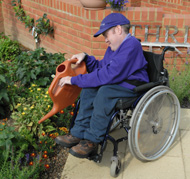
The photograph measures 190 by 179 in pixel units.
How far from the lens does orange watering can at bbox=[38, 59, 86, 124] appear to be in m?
2.64

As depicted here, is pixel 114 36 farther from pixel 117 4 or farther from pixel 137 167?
pixel 117 4

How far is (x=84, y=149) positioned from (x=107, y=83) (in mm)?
591

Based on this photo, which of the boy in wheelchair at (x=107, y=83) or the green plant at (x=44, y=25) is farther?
the green plant at (x=44, y=25)

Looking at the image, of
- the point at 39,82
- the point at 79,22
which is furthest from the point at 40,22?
the point at 39,82

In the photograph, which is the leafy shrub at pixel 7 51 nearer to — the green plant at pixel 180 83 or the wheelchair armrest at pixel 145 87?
the green plant at pixel 180 83

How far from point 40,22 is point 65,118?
2261 millimetres

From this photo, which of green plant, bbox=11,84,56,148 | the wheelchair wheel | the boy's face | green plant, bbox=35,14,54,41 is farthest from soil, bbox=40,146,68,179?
green plant, bbox=35,14,54,41

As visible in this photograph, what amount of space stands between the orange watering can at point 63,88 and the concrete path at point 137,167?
571 millimetres

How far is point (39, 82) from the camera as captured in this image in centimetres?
383

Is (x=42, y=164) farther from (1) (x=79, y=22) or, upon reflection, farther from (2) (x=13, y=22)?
(2) (x=13, y=22)

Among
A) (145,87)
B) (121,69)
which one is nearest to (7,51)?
(121,69)

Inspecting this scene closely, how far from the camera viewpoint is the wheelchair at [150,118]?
245 centimetres

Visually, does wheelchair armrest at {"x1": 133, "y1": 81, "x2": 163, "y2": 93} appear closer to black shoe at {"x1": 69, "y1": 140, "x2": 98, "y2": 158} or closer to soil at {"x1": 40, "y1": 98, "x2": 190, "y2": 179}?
black shoe at {"x1": 69, "y1": 140, "x2": 98, "y2": 158}

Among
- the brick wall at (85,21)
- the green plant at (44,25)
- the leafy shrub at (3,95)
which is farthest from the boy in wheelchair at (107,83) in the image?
the green plant at (44,25)
